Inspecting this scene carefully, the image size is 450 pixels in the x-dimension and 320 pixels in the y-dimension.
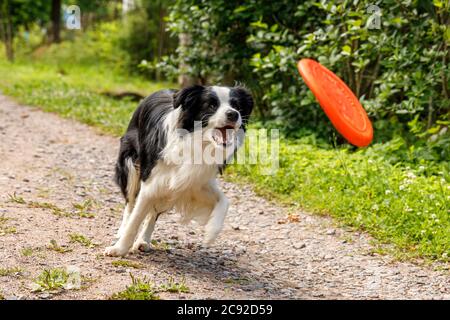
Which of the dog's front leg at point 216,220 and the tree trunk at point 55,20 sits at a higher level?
the tree trunk at point 55,20

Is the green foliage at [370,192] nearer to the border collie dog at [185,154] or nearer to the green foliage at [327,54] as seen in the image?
the green foliage at [327,54]

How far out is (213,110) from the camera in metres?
4.60

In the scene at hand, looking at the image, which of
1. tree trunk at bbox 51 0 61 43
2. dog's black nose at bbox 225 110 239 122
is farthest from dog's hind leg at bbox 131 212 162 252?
tree trunk at bbox 51 0 61 43

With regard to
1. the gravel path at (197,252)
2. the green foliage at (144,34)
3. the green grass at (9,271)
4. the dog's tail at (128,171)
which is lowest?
the gravel path at (197,252)

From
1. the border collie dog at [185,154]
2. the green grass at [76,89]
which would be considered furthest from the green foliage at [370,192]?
the green grass at [76,89]

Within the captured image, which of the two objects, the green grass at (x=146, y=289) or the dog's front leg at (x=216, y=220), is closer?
the green grass at (x=146, y=289)

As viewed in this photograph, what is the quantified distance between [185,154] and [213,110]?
400 mm

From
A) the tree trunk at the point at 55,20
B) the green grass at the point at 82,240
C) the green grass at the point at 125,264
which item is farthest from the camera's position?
the tree trunk at the point at 55,20

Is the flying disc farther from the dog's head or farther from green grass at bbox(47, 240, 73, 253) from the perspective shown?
green grass at bbox(47, 240, 73, 253)

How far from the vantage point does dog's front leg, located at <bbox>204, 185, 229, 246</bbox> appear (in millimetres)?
4758

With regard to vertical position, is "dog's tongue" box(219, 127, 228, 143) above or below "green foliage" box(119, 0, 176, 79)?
below

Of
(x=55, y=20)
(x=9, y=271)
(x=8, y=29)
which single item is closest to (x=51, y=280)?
(x=9, y=271)

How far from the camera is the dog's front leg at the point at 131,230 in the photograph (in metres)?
4.93

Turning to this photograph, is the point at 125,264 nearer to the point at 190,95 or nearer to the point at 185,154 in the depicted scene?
the point at 185,154
